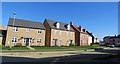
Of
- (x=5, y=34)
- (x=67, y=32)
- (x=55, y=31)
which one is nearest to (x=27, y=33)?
(x=5, y=34)

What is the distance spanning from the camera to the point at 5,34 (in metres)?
24.9

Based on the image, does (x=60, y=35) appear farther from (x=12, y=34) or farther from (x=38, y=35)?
(x=12, y=34)

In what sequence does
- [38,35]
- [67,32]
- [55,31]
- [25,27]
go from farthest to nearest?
[67,32], [55,31], [38,35], [25,27]

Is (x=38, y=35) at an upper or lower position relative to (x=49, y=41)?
upper

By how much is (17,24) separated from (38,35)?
6.60 m

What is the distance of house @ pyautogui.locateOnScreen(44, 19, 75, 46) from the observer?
29516mm

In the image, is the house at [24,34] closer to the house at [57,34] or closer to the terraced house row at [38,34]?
the terraced house row at [38,34]

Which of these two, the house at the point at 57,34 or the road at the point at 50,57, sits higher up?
the house at the point at 57,34

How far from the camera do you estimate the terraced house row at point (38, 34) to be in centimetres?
2428

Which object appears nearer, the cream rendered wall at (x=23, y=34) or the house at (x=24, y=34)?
the cream rendered wall at (x=23, y=34)

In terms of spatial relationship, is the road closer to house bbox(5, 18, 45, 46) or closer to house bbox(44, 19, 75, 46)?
house bbox(5, 18, 45, 46)

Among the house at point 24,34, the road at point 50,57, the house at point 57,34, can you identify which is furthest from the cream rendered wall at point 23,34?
the road at point 50,57

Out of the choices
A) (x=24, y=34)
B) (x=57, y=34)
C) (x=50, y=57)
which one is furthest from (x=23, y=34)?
(x=50, y=57)

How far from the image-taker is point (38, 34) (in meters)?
28.3
